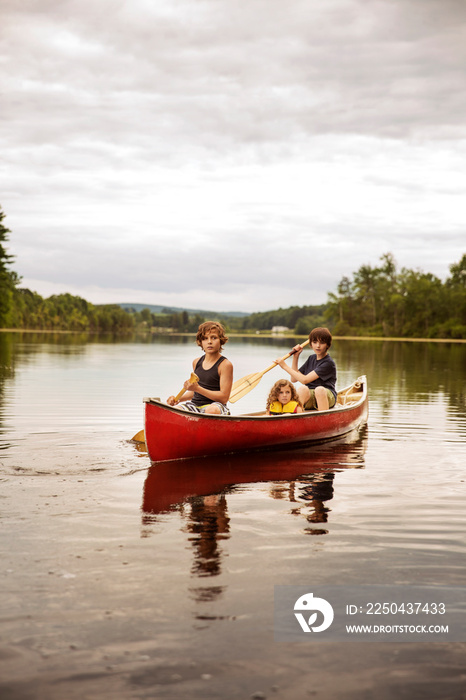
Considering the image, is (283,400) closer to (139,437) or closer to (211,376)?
(211,376)

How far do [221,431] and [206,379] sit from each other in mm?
754

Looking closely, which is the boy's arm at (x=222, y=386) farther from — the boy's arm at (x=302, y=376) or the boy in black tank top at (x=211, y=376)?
the boy's arm at (x=302, y=376)

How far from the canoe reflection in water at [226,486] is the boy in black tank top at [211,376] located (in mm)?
744

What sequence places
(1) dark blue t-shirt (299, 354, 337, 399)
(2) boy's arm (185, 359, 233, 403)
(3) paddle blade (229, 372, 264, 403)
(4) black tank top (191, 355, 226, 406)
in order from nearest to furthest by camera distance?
1. (2) boy's arm (185, 359, 233, 403)
2. (4) black tank top (191, 355, 226, 406)
3. (1) dark blue t-shirt (299, 354, 337, 399)
4. (3) paddle blade (229, 372, 264, 403)

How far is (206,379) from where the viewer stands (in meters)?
→ 9.37

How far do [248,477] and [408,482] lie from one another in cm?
190

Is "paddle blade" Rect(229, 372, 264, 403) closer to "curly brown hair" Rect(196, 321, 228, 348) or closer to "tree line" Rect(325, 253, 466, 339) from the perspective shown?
"curly brown hair" Rect(196, 321, 228, 348)

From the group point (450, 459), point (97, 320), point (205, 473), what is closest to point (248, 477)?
point (205, 473)

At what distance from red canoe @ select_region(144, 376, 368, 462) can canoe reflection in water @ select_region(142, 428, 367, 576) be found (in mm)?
166

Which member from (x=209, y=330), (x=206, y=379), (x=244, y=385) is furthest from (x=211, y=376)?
(x=244, y=385)

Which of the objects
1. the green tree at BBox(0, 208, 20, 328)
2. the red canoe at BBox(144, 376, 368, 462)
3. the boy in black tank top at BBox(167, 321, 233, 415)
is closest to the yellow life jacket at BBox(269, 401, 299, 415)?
the red canoe at BBox(144, 376, 368, 462)

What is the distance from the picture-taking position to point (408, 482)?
8.13 meters

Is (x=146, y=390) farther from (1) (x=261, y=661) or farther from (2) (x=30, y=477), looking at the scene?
(1) (x=261, y=661)

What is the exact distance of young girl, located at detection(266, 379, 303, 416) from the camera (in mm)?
10641
